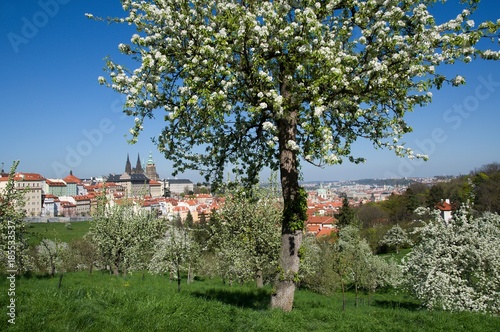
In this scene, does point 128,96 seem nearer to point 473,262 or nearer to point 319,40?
point 319,40

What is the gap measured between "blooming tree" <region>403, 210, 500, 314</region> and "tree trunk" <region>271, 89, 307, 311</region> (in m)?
8.62

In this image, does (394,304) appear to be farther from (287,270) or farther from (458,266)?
(287,270)

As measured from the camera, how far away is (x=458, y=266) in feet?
51.0

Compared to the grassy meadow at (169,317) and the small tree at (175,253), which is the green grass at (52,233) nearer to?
the small tree at (175,253)

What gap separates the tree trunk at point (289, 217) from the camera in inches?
345

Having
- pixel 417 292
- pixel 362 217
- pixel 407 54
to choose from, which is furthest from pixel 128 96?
pixel 362 217

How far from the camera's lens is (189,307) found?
26.0 feet

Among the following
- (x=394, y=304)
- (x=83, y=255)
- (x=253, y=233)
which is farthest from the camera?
(x=83, y=255)

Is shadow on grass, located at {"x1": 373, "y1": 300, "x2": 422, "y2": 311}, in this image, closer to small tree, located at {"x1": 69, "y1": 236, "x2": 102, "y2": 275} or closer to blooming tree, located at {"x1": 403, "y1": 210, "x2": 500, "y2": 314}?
blooming tree, located at {"x1": 403, "y1": 210, "x2": 500, "y2": 314}

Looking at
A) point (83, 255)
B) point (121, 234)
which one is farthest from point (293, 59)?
point (83, 255)

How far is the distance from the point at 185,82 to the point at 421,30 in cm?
484

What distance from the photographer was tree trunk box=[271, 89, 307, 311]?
8.77 meters

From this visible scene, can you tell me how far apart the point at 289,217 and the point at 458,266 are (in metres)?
10.7

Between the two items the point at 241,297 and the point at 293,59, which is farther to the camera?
the point at 241,297
